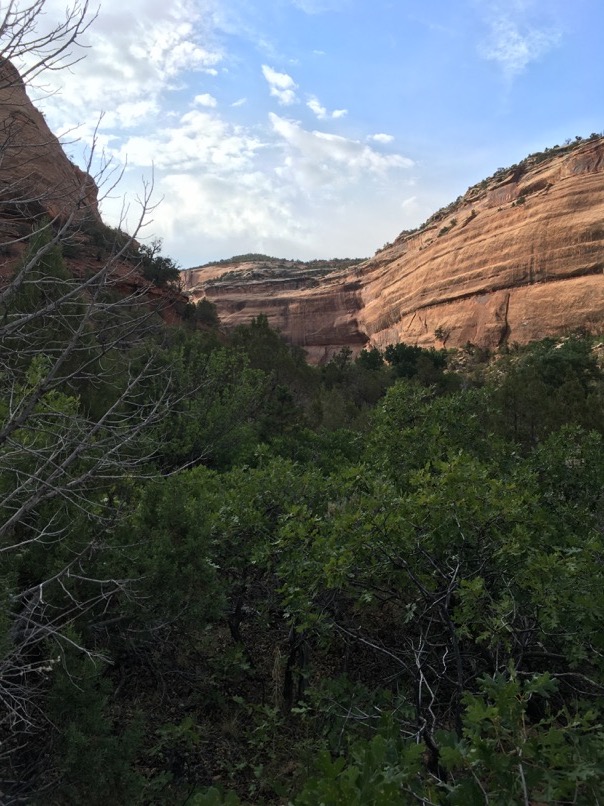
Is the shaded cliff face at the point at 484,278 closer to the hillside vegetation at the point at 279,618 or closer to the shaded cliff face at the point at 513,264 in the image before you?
the shaded cliff face at the point at 513,264

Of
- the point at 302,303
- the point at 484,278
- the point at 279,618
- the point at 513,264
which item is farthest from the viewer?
the point at 302,303

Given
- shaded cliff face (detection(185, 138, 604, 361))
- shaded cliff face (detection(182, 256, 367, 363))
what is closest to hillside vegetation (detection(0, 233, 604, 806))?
shaded cliff face (detection(185, 138, 604, 361))

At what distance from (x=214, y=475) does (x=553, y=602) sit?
579 cm

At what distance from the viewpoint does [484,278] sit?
4459 cm

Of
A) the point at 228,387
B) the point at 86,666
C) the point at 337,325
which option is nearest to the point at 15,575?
the point at 86,666

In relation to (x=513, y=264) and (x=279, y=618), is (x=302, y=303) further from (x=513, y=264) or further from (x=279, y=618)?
(x=279, y=618)

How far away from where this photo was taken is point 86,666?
3.86 m

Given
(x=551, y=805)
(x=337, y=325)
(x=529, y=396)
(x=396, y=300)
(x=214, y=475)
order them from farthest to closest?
(x=337, y=325) < (x=396, y=300) < (x=529, y=396) < (x=214, y=475) < (x=551, y=805)

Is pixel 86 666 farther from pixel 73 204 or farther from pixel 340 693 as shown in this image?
pixel 73 204

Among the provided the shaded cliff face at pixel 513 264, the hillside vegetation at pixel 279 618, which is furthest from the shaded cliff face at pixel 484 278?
the hillside vegetation at pixel 279 618

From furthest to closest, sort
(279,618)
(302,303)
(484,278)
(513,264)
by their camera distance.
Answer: (302,303)
(484,278)
(513,264)
(279,618)

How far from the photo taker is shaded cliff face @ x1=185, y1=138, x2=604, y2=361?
127 feet

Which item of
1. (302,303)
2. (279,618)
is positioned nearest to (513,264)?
(302,303)

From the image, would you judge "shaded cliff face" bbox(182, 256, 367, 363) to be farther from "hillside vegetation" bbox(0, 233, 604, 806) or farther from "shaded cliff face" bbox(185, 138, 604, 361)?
"hillside vegetation" bbox(0, 233, 604, 806)
